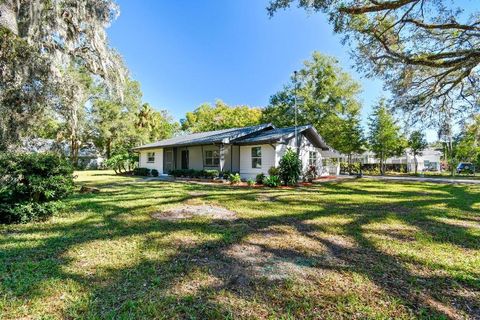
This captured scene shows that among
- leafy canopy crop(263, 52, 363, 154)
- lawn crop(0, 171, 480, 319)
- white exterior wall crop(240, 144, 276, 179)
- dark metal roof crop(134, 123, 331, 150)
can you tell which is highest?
leafy canopy crop(263, 52, 363, 154)

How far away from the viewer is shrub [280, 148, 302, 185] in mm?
14180

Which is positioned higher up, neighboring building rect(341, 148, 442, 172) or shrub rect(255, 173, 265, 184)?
neighboring building rect(341, 148, 442, 172)

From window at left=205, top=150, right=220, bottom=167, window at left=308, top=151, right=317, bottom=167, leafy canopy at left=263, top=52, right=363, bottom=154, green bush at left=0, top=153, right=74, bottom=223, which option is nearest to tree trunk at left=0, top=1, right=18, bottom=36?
green bush at left=0, top=153, right=74, bottom=223

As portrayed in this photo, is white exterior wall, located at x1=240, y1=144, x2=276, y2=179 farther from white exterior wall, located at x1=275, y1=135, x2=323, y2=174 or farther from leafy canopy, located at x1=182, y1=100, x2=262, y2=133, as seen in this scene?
leafy canopy, located at x1=182, y1=100, x2=262, y2=133

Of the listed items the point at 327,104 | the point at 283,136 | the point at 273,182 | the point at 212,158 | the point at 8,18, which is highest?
the point at 327,104

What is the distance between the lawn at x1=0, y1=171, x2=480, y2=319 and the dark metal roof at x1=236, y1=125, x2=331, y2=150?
9299 mm

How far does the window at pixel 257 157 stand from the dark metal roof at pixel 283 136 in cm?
71

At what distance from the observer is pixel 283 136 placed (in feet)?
51.5

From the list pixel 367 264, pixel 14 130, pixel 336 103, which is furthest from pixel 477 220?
pixel 336 103

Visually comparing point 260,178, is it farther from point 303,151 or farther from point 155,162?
point 155,162

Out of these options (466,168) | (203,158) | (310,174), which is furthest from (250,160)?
(466,168)

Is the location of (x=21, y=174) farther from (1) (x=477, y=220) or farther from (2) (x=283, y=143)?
(2) (x=283, y=143)

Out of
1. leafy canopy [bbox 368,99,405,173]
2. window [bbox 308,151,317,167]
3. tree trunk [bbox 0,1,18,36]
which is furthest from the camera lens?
leafy canopy [bbox 368,99,405,173]

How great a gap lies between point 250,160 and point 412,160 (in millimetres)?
34592
